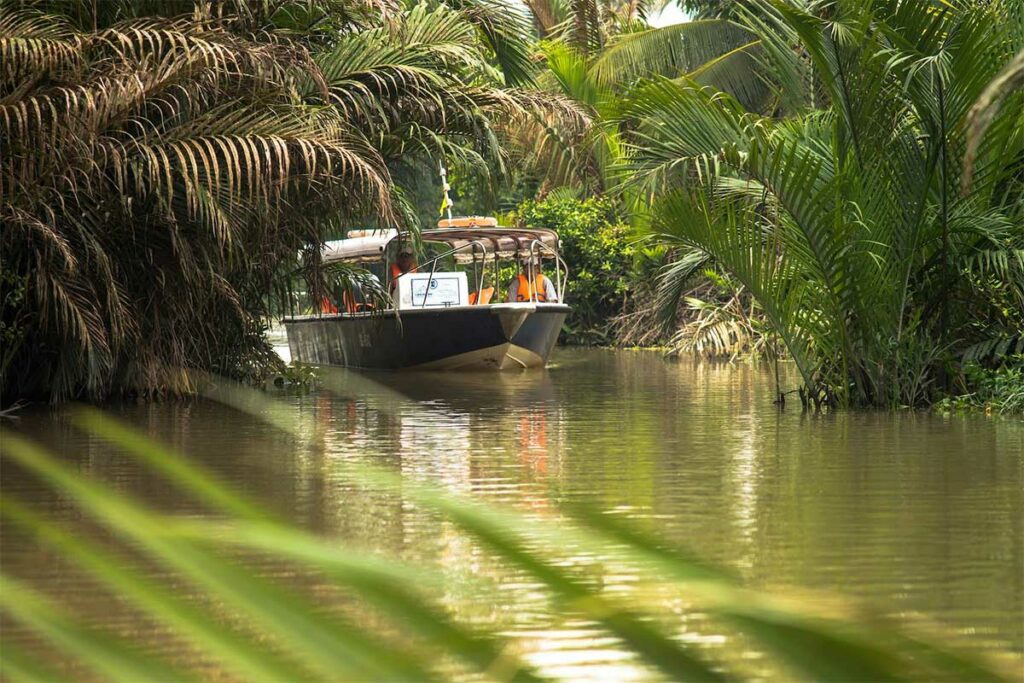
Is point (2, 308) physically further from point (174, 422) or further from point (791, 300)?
point (791, 300)

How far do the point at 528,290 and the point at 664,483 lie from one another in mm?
14933

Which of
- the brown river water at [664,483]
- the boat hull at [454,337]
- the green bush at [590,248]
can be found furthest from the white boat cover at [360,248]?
the green bush at [590,248]

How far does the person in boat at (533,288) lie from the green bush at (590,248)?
29.4 feet

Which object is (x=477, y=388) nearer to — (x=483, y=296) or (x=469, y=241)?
(x=483, y=296)

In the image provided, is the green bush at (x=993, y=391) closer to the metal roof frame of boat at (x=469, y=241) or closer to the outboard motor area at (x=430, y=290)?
the outboard motor area at (x=430, y=290)

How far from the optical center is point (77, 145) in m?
Answer: 11.9

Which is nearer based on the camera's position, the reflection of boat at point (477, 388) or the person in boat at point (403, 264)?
the reflection of boat at point (477, 388)

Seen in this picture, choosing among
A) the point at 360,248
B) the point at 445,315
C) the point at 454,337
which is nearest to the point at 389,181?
the point at 445,315

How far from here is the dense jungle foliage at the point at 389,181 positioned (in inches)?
456

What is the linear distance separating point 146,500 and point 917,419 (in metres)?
6.32

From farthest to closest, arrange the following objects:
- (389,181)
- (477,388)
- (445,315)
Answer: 1. (445,315)
2. (477,388)
3. (389,181)

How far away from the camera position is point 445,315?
21078mm

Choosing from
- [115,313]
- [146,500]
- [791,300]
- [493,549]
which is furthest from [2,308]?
[493,549]

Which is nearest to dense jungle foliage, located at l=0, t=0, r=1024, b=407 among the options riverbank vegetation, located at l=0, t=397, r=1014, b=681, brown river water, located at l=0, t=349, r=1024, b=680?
brown river water, located at l=0, t=349, r=1024, b=680
